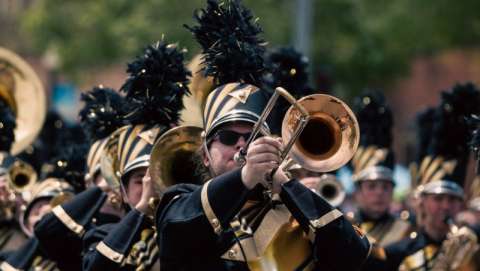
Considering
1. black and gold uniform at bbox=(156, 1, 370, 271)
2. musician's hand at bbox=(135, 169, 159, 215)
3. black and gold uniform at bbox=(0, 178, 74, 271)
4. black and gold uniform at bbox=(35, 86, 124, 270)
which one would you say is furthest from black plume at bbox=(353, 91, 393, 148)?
black and gold uniform at bbox=(156, 1, 370, 271)

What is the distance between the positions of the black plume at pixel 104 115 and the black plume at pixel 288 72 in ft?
3.50

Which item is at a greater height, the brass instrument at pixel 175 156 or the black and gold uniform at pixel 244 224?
the brass instrument at pixel 175 156

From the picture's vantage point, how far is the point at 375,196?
11.7 metres

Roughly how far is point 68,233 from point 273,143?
2.84 meters

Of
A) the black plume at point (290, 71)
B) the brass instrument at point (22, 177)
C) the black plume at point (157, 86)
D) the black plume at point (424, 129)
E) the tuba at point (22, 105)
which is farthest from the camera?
the black plume at point (424, 129)

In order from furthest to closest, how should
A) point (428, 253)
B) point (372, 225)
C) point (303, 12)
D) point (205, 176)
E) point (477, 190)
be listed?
1. point (303, 12)
2. point (477, 190)
3. point (372, 225)
4. point (428, 253)
5. point (205, 176)

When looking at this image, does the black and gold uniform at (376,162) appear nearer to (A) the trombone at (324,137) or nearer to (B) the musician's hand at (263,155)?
(A) the trombone at (324,137)

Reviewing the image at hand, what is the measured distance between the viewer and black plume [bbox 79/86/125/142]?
9359 mm

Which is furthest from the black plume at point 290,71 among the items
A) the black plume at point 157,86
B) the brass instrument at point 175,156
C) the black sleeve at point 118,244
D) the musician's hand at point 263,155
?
the musician's hand at point 263,155

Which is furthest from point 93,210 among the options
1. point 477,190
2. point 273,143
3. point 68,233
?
point 477,190

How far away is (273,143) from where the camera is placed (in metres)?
5.76

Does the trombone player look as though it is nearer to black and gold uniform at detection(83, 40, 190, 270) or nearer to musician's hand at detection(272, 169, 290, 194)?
musician's hand at detection(272, 169, 290, 194)

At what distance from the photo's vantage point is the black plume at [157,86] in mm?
7824

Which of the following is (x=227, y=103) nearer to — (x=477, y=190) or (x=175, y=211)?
(x=175, y=211)
